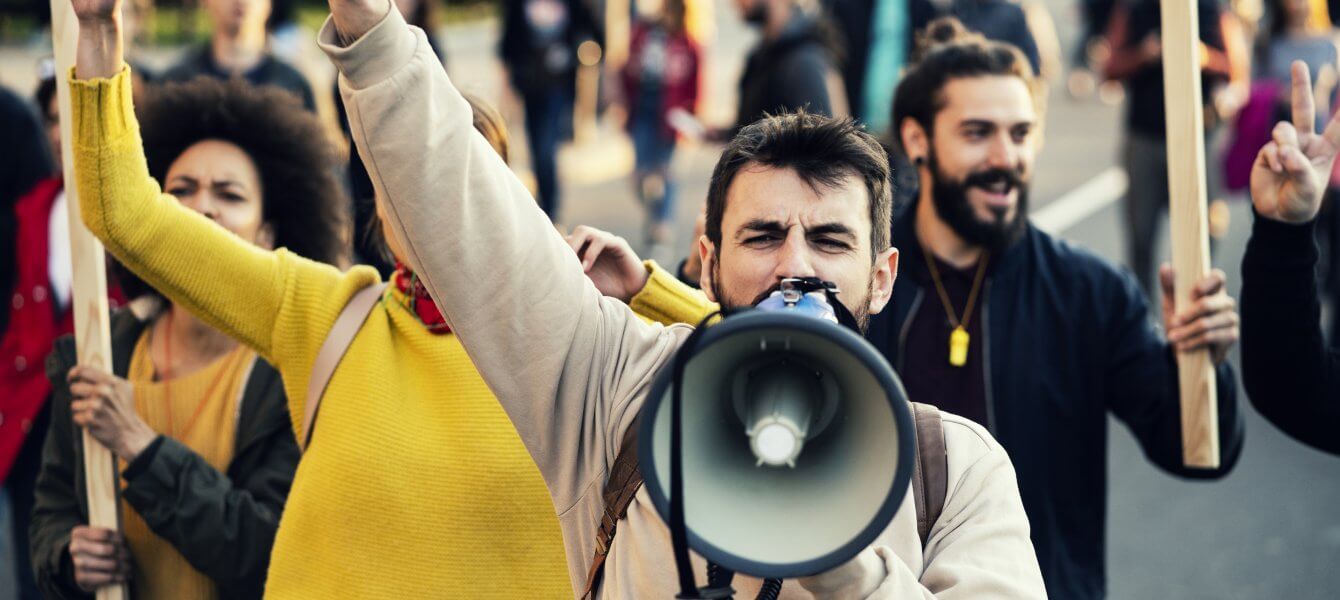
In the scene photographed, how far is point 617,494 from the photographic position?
8.04 feet

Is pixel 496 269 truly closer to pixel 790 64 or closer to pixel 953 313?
pixel 953 313

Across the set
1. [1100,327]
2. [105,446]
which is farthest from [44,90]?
[1100,327]

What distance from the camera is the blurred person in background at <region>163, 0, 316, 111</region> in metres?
6.87

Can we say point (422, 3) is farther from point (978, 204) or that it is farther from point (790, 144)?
→ point (790, 144)

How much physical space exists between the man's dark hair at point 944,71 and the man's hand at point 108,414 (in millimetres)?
→ 1977

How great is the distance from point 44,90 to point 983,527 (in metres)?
3.71

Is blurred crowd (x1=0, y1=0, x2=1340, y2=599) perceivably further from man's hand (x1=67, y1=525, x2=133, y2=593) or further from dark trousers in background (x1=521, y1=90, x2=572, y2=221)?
dark trousers in background (x1=521, y1=90, x2=572, y2=221)

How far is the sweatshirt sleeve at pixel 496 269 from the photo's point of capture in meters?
2.26

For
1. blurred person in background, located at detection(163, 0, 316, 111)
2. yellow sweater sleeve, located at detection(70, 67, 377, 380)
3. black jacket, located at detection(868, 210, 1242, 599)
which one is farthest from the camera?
blurred person in background, located at detection(163, 0, 316, 111)

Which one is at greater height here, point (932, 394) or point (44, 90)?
point (44, 90)

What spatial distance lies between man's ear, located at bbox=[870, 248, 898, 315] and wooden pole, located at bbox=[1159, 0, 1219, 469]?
3.52 feet

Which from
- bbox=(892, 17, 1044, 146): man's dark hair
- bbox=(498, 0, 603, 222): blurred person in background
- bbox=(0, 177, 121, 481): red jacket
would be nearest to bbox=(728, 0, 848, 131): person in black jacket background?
bbox=(892, 17, 1044, 146): man's dark hair

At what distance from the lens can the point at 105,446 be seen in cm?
350

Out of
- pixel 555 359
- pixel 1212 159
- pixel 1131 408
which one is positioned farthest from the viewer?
pixel 1212 159
